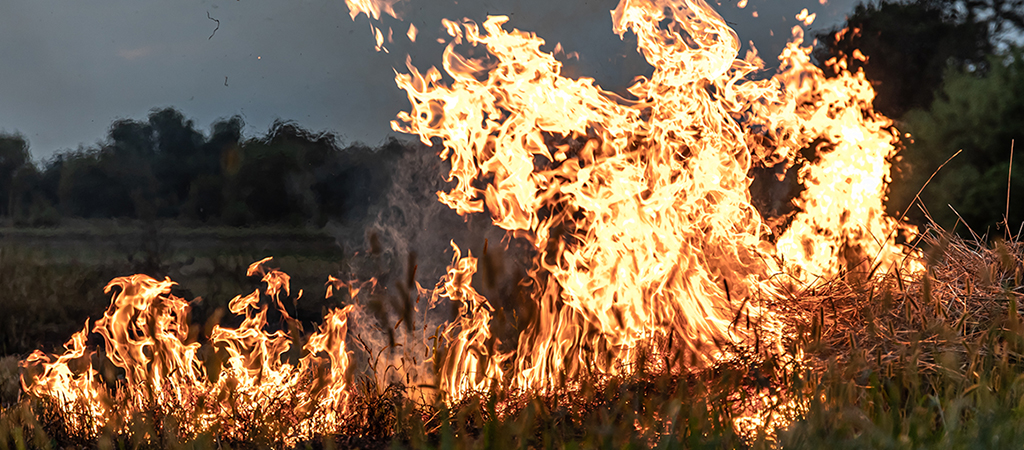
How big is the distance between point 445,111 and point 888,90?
42.7 ft

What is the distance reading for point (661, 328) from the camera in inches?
185

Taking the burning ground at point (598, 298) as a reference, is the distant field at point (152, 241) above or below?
above

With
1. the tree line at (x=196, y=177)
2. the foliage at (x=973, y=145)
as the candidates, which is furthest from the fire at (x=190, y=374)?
the foliage at (x=973, y=145)

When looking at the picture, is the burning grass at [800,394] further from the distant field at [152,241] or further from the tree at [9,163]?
the tree at [9,163]

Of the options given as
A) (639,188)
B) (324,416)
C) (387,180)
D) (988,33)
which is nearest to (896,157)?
(988,33)

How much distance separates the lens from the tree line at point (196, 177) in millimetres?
9711

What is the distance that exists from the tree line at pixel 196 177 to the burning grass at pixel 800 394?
18.1 ft

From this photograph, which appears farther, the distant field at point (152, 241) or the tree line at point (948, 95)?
the tree line at point (948, 95)

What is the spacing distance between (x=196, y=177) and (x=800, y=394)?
9.20 metres

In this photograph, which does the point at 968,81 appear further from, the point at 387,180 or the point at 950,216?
the point at 387,180

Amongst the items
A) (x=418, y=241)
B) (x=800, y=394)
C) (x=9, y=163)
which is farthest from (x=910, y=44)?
(x=9, y=163)

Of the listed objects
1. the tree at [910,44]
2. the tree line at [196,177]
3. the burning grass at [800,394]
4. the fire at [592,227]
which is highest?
the tree at [910,44]

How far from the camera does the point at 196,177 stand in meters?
10.4

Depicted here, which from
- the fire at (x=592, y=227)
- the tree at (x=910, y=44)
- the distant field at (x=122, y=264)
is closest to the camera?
the fire at (x=592, y=227)
